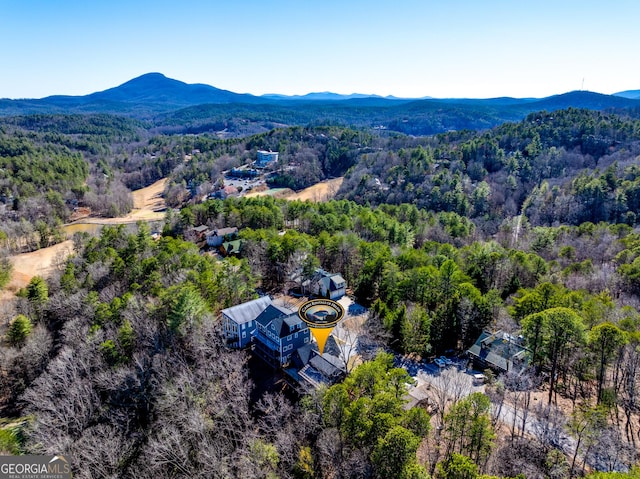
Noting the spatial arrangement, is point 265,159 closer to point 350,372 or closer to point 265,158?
point 265,158

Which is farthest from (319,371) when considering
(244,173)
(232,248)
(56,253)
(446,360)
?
(244,173)

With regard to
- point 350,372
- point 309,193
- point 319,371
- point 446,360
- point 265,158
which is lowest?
point 309,193

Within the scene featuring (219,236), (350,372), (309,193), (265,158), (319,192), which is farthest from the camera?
(265,158)

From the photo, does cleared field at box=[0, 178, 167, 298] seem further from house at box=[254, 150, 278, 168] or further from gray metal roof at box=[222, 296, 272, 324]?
house at box=[254, 150, 278, 168]

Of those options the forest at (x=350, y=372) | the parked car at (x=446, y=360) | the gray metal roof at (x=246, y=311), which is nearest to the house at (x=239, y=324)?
the gray metal roof at (x=246, y=311)

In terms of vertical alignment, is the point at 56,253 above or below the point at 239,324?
below

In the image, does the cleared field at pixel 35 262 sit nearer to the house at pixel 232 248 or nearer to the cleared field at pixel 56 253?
the cleared field at pixel 56 253

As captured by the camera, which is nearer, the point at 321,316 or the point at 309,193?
the point at 321,316
